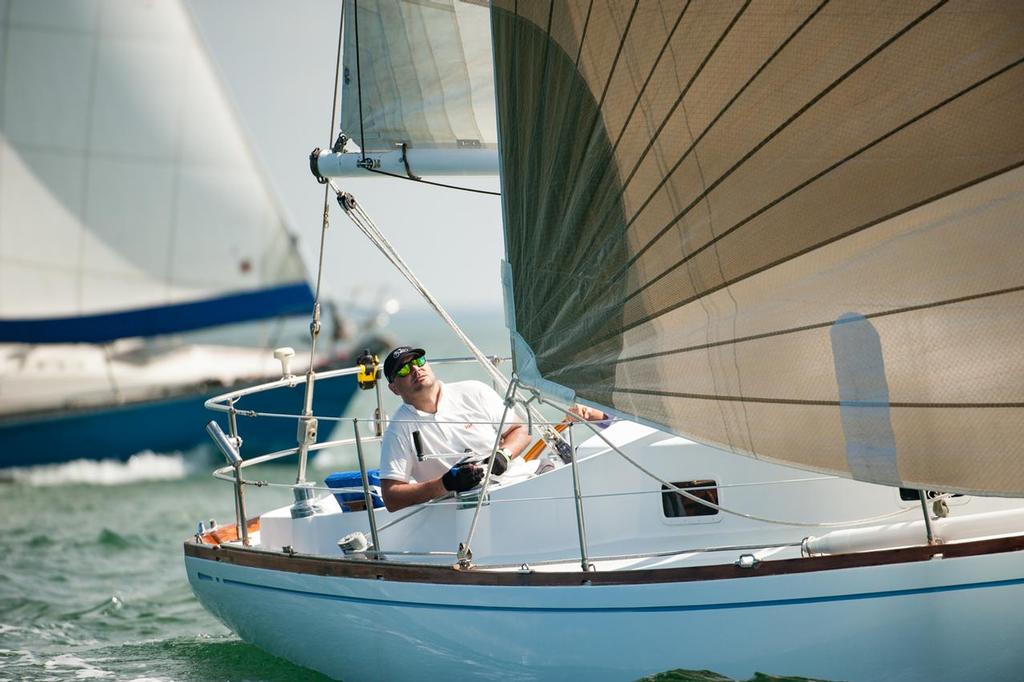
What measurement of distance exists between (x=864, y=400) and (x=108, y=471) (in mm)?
13790

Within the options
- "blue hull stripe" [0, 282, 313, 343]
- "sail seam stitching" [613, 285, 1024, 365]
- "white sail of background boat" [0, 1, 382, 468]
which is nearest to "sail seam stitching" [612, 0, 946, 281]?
"sail seam stitching" [613, 285, 1024, 365]

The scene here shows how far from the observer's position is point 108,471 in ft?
51.5

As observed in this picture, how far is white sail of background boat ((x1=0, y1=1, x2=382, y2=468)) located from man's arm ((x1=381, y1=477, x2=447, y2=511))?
37.2 ft

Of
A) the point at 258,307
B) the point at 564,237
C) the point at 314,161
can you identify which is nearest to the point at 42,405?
the point at 258,307

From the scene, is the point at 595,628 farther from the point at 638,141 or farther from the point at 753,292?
the point at 638,141

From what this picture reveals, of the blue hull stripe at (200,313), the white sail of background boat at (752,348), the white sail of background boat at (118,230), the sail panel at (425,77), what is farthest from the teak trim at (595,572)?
the blue hull stripe at (200,313)

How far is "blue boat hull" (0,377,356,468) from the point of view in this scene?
52.1ft

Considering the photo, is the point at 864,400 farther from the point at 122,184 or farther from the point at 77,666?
the point at 122,184

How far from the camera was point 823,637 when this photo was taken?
3.92 m

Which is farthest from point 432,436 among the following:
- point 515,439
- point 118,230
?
point 118,230

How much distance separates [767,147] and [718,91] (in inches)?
10.1

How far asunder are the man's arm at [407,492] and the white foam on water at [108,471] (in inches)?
448

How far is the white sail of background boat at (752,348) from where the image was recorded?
3.52m

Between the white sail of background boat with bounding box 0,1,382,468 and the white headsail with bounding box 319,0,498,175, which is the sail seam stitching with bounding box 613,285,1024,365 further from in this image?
the white sail of background boat with bounding box 0,1,382,468
